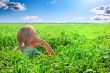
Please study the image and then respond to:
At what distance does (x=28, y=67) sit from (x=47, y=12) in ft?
6.49

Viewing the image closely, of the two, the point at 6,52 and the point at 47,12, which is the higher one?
the point at 47,12

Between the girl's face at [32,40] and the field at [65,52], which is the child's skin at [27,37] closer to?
the girl's face at [32,40]

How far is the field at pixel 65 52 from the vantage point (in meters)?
2.95

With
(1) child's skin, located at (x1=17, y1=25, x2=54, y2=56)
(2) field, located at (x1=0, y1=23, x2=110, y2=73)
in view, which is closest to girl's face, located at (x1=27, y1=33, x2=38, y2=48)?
(1) child's skin, located at (x1=17, y1=25, x2=54, y2=56)

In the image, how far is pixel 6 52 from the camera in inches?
137

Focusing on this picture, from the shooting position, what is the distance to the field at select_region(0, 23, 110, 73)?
9.66 ft

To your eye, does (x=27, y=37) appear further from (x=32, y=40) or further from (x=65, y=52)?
(x=65, y=52)

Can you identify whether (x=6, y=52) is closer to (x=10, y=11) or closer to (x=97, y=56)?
(x=97, y=56)

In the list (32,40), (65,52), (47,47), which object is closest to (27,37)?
(32,40)

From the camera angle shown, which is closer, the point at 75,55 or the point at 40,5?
the point at 75,55

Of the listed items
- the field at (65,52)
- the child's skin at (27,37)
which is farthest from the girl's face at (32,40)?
the field at (65,52)

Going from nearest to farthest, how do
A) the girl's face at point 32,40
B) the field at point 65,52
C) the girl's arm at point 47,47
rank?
the field at point 65,52
the girl's arm at point 47,47
the girl's face at point 32,40

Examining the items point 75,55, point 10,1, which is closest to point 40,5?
point 10,1

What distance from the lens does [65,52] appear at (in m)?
3.77
